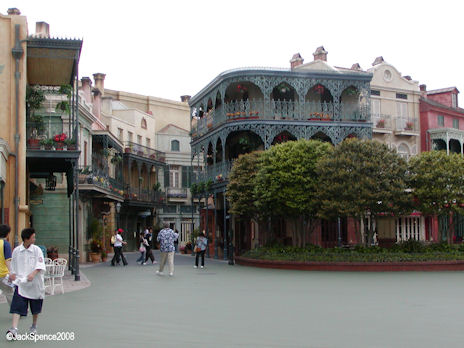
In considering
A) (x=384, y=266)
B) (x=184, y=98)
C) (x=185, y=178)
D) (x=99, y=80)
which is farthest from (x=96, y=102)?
(x=384, y=266)

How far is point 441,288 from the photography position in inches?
654

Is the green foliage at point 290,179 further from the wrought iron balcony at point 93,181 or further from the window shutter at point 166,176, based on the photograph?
the window shutter at point 166,176

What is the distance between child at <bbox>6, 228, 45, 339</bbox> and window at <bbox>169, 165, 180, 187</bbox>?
45801mm

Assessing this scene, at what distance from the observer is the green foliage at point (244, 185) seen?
2836cm

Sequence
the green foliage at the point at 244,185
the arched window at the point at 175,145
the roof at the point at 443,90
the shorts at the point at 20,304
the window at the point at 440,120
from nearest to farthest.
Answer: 1. the shorts at the point at 20,304
2. the green foliage at the point at 244,185
3. the window at the point at 440,120
4. the roof at the point at 443,90
5. the arched window at the point at 175,145

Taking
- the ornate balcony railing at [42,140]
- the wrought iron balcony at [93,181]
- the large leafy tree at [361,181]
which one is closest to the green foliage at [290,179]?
the large leafy tree at [361,181]

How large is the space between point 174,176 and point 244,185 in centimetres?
2735

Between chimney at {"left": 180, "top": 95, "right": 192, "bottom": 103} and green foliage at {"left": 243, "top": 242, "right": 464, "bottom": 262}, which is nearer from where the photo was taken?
green foliage at {"left": 243, "top": 242, "right": 464, "bottom": 262}

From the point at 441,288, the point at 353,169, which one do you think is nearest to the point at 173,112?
the point at 353,169

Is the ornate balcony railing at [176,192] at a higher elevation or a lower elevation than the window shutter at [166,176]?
lower

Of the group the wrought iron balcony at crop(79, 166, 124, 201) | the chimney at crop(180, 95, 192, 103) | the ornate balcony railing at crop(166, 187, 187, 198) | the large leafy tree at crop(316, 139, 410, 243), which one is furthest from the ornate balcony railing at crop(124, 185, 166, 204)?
the large leafy tree at crop(316, 139, 410, 243)

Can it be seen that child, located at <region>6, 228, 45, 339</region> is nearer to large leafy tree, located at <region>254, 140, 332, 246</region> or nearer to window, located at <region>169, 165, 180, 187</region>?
large leafy tree, located at <region>254, 140, 332, 246</region>

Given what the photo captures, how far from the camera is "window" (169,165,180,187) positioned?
54969mm

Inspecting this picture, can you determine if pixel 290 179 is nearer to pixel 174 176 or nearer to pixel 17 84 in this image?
pixel 17 84
